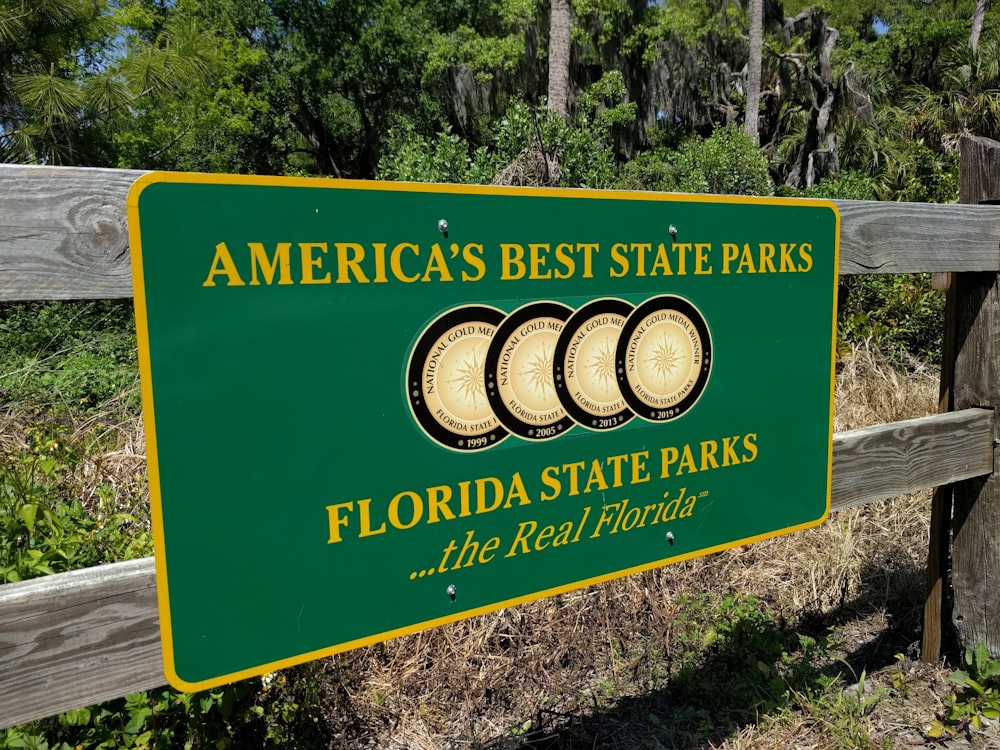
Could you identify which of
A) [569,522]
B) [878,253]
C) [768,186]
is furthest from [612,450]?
[768,186]

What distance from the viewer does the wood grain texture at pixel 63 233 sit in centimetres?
132

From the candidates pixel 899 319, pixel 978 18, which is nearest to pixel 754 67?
pixel 978 18

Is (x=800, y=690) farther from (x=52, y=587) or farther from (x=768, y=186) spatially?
(x=768, y=186)

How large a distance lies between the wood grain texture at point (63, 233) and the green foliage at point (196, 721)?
1.29 m

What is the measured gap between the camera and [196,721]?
2311 millimetres

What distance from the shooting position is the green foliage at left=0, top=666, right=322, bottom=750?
2.19 meters

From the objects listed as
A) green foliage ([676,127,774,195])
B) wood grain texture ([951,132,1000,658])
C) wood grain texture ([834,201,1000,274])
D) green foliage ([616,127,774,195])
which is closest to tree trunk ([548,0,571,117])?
green foliage ([616,127,774,195])

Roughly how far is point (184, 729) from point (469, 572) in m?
1.24

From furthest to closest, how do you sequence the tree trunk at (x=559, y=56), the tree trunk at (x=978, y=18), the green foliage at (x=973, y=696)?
the tree trunk at (x=978, y=18)
the tree trunk at (x=559, y=56)
the green foliage at (x=973, y=696)

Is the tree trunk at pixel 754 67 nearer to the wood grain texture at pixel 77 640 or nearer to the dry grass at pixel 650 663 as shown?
the dry grass at pixel 650 663

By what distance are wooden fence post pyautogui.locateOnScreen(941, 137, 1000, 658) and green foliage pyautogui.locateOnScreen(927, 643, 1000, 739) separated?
6 cm

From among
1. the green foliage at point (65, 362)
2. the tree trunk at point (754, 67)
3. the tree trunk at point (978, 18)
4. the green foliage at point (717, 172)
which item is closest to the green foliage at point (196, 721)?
the green foliage at point (65, 362)

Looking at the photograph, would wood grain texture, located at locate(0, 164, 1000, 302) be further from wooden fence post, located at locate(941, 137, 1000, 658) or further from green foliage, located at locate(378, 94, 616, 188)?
green foliage, located at locate(378, 94, 616, 188)

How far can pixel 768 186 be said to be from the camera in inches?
533
